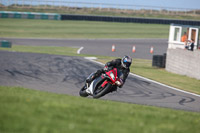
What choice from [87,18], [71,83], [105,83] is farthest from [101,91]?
[87,18]

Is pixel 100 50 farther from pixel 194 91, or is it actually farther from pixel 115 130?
pixel 115 130

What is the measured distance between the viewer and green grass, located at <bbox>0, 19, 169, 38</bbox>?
151 ft

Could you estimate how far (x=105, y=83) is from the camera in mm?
10562

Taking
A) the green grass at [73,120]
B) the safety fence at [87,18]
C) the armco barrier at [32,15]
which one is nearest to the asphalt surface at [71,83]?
the green grass at [73,120]

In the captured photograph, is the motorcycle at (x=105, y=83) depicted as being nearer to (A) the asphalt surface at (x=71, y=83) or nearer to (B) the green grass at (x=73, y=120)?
(A) the asphalt surface at (x=71, y=83)

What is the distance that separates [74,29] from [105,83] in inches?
1665

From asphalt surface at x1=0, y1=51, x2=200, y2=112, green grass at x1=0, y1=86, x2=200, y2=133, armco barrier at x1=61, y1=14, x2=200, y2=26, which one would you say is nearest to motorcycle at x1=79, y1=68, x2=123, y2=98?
asphalt surface at x1=0, y1=51, x2=200, y2=112

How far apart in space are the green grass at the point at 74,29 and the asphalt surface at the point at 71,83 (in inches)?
943

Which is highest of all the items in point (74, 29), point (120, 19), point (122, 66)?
point (120, 19)

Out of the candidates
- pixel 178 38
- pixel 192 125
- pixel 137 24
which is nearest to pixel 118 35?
pixel 137 24

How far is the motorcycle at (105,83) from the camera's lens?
34.1 feet

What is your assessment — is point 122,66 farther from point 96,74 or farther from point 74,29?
point 74,29

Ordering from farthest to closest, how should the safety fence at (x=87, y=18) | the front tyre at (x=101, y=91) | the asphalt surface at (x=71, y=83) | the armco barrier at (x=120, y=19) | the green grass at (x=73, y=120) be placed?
the armco barrier at (x=120, y=19), the safety fence at (x=87, y=18), the asphalt surface at (x=71, y=83), the front tyre at (x=101, y=91), the green grass at (x=73, y=120)

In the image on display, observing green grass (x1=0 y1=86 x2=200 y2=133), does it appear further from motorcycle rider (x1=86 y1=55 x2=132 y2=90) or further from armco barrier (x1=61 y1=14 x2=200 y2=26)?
armco barrier (x1=61 y1=14 x2=200 y2=26)
